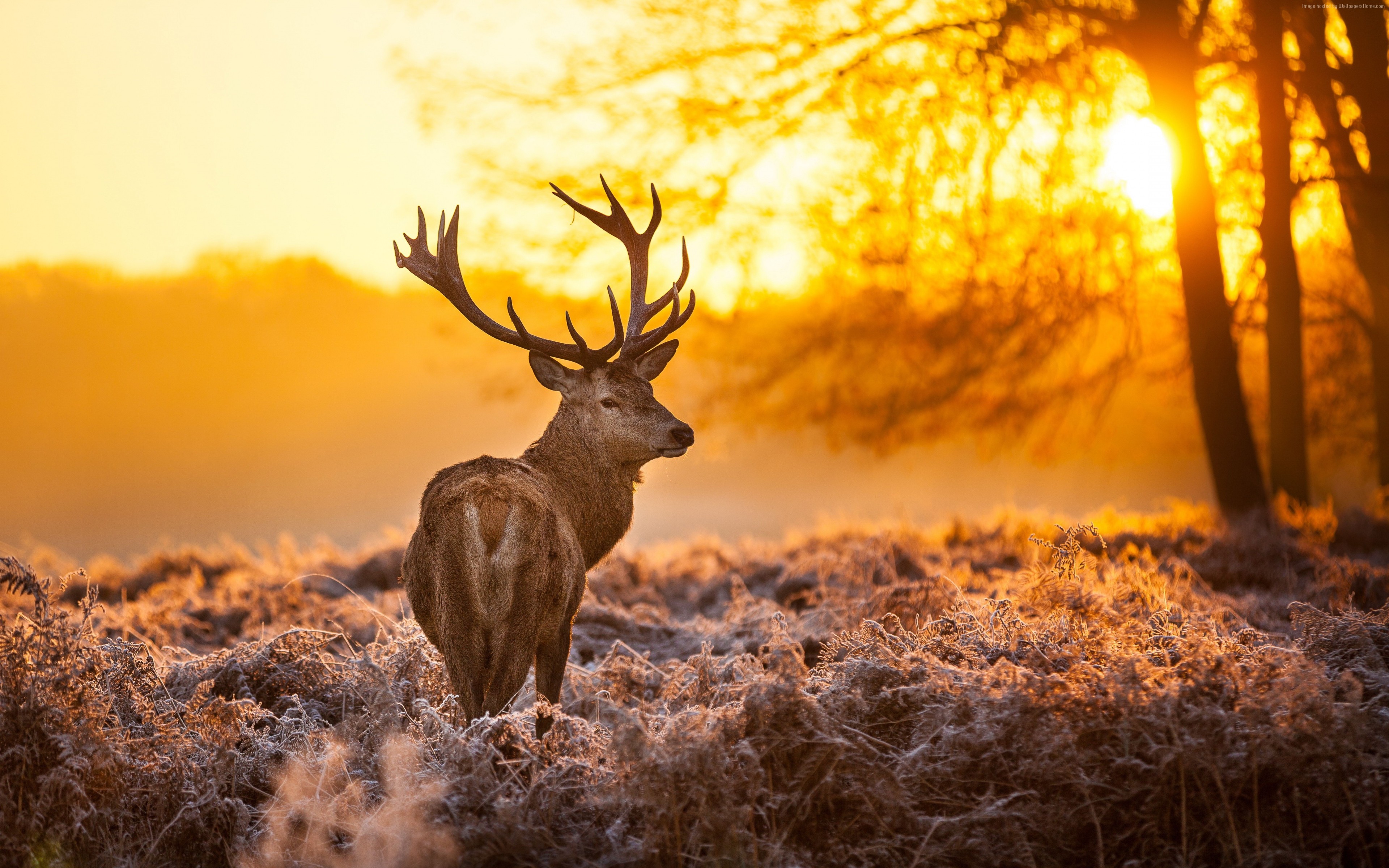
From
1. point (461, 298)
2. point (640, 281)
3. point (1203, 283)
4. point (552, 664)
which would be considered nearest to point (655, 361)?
point (640, 281)

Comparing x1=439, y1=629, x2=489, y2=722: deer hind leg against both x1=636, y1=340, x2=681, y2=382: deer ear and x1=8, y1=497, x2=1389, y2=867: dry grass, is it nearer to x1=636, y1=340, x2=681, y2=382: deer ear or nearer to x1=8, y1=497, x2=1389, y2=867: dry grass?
x1=8, y1=497, x2=1389, y2=867: dry grass

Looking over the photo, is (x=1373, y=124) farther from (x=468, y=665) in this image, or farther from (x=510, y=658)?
(x=468, y=665)

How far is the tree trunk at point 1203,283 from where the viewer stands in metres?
11.0

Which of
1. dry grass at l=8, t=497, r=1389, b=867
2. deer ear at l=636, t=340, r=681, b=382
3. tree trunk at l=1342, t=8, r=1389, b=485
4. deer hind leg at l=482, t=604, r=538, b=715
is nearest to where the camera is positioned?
dry grass at l=8, t=497, r=1389, b=867

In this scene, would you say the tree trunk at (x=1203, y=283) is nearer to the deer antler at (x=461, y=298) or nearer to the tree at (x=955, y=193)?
the tree at (x=955, y=193)

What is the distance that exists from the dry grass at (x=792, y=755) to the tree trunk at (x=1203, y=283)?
6.42 m

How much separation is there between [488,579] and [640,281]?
9.12 feet

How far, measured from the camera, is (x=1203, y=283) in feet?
36.8

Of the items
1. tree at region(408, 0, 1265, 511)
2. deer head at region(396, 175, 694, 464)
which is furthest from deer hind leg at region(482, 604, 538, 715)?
tree at region(408, 0, 1265, 511)

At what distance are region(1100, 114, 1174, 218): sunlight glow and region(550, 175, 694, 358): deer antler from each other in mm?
6801

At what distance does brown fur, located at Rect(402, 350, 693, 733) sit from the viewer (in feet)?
15.0

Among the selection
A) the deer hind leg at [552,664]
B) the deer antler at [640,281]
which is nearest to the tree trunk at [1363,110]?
the deer antler at [640,281]

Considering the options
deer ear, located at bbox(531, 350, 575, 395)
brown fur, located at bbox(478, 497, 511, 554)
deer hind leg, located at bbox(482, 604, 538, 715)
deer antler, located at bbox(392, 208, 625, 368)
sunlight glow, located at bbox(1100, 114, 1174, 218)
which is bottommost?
deer hind leg, located at bbox(482, 604, 538, 715)

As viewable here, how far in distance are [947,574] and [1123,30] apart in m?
6.52
